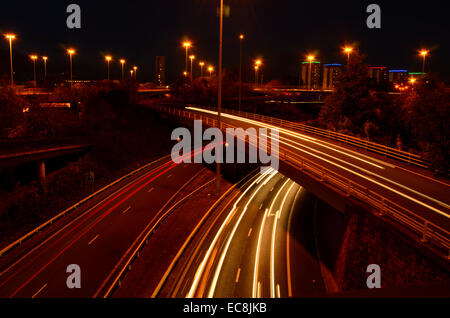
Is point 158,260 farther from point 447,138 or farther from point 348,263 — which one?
point 447,138

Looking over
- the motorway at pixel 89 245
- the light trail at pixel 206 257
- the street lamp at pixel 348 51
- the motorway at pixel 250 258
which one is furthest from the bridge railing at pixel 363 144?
the motorway at pixel 89 245

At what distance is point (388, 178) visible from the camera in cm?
1559

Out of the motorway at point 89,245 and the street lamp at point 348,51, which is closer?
the motorway at point 89,245

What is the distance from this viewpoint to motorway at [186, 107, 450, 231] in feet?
38.5

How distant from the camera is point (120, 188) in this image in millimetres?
26031

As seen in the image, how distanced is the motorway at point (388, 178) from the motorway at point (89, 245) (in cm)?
1069

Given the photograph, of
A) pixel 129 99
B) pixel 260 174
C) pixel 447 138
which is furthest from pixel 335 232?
pixel 129 99

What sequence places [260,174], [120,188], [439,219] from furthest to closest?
1. [260,174]
2. [120,188]
3. [439,219]

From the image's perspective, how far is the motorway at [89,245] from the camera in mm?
13492

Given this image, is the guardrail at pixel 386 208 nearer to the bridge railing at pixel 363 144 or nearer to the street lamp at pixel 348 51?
the bridge railing at pixel 363 144

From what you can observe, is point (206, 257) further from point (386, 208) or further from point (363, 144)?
point (363, 144)

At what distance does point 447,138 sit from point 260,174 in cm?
1740

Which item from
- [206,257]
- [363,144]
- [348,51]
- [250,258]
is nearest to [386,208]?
[250,258]

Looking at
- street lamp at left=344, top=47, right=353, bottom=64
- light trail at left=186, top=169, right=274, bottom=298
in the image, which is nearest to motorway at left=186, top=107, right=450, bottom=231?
light trail at left=186, top=169, right=274, bottom=298
